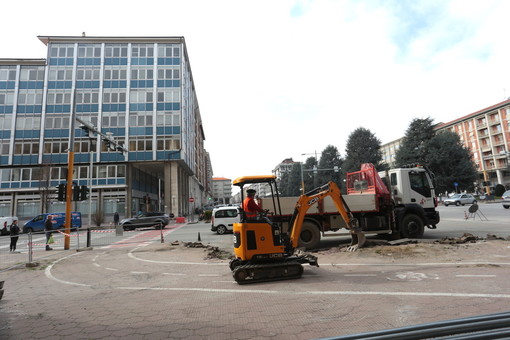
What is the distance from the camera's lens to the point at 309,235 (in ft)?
35.8

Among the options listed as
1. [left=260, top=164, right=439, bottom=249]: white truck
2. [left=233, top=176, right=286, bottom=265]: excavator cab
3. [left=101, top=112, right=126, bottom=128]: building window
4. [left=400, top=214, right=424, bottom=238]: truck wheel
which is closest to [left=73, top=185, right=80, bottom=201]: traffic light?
[left=260, top=164, right=439, bottom=249]: white truck

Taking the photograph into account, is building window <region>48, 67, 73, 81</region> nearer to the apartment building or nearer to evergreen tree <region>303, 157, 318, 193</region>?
evergreen tree <region>303, 157, 318, 193</region>

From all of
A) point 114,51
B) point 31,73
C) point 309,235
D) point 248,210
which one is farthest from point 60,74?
point 248,210

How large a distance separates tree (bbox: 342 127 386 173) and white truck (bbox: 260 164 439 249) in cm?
4036

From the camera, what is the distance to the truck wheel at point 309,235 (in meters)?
10.8

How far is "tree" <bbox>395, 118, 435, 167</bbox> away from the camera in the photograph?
4512 centimetres

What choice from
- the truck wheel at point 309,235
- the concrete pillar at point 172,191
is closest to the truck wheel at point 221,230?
the truck wheel at point 309,235

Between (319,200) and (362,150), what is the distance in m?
47.1

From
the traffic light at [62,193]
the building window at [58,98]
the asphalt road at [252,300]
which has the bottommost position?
the asphalt road at [252,300]

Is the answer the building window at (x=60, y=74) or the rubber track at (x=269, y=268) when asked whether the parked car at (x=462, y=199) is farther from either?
the building window at (x=60, y=74)

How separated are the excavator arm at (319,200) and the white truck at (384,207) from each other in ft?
4.92

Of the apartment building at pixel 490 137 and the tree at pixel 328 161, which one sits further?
the tree at pixel 328 161

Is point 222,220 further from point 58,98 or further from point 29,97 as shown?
point 29,97

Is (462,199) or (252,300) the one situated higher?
(462,199)
